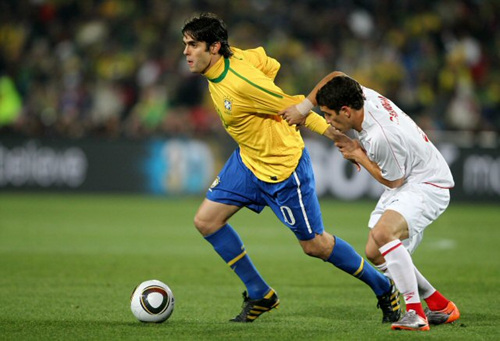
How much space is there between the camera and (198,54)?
21.2ft

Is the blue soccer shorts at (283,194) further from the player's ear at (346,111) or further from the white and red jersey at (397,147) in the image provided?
the player's ear at (346,111)

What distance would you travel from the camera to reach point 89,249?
11.2 m

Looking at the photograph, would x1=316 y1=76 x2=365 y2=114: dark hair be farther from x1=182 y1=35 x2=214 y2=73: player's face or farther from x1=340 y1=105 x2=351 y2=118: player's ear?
x1=182 y1=35 x2=214 y2=73: player's face

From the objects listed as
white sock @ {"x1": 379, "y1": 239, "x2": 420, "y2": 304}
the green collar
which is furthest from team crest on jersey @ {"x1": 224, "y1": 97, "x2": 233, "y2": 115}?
white sock @ {"x1": 379, "y1": 239, "x2": 420, "y2": 304}

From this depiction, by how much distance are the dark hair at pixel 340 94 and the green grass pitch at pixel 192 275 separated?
5.18 feet

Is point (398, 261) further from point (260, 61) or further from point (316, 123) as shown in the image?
point (260, 61)

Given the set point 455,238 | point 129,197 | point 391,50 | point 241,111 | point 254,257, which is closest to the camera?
point 241,111

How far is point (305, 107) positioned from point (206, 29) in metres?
0.97

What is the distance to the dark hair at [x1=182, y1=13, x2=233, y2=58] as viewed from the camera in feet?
21.1

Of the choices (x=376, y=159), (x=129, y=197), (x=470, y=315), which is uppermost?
(x=376, y=159)

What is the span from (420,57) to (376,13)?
1981 millimetres

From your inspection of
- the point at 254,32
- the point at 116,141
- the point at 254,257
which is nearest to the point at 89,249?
the point at 254,257

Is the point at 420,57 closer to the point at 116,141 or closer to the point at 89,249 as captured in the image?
the point at 116,141

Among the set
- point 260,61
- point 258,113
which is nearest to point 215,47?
point 260,61
